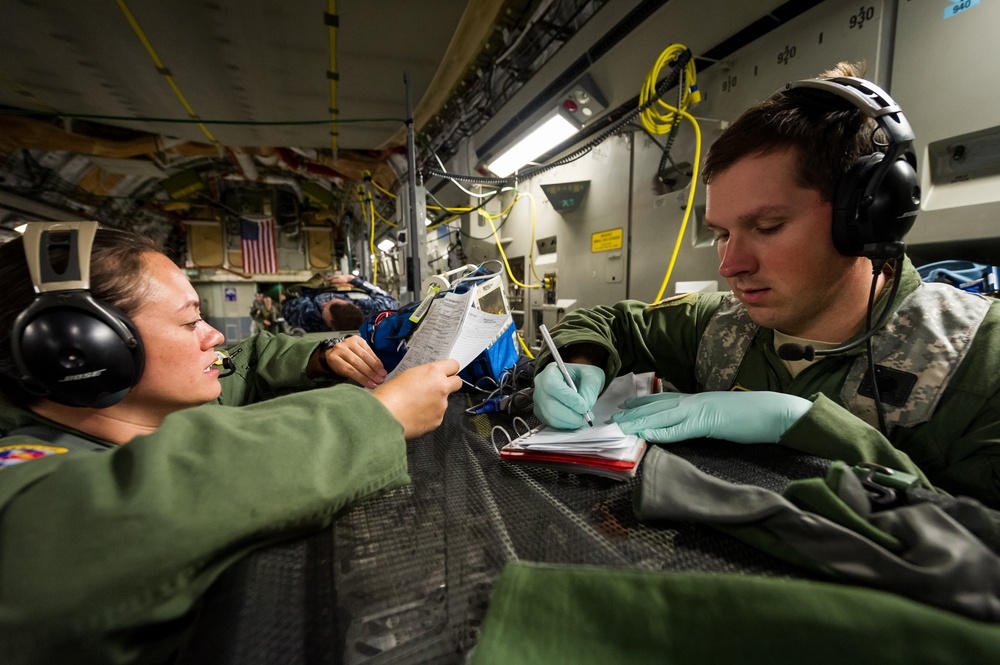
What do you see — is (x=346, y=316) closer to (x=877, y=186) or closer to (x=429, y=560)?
(x=429, y=560)

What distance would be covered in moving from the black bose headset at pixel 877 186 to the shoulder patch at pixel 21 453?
1.36 m

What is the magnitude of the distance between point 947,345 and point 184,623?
4.25 feet

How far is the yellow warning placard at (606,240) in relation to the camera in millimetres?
2117

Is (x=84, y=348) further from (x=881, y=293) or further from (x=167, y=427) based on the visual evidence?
(x=881, y=293)

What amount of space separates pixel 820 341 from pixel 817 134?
1.62 ft

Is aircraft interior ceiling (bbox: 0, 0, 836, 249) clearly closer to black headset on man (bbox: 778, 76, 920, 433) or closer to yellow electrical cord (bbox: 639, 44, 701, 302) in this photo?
yellow electrical cord (bbox: 639, 44, 701, 302)

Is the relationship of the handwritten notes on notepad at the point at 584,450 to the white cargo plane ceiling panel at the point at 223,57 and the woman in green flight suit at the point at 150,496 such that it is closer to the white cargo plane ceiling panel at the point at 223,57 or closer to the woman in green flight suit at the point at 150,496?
the woman in green flight suit at the point at 150,496

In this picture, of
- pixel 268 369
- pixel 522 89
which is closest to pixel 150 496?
pixel 268 369

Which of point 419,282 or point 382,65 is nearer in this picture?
point 382,65

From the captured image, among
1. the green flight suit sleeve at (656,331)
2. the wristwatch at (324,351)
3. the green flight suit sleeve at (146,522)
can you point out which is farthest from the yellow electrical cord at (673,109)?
the green flight suit sleeve at (146,522)

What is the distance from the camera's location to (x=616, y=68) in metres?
1.70

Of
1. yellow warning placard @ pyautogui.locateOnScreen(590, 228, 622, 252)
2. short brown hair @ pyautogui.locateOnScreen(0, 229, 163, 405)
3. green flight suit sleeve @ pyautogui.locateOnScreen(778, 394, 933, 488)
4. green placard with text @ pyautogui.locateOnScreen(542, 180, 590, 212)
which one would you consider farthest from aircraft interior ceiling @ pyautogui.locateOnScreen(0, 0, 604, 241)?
green flight suit sleeve @ pyautogui.locateOnScreen(778, 394, 933, 488)

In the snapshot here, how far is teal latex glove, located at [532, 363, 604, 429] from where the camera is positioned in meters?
0.85

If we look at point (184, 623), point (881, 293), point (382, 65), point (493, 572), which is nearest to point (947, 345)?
point (881, 293)
